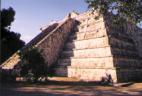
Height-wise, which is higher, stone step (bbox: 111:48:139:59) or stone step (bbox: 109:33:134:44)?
stone step (bbox: 109:33:134:44)

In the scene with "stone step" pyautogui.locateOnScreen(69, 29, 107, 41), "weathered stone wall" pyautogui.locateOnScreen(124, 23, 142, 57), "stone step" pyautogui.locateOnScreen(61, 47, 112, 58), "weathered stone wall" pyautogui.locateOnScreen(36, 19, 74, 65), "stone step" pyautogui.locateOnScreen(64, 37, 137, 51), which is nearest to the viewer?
"stone step" pyautogui.locateOnScreen(61, 47, 112, 58)

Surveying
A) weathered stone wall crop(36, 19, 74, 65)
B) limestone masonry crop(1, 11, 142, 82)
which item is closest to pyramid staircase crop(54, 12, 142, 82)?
limestone masonry crop(1, 11, 142, 82)

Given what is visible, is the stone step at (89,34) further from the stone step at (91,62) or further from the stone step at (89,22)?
the stone step at (91,62)

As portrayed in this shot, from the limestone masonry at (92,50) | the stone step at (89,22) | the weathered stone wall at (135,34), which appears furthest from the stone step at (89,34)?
the weathered stone wall at (135,34)

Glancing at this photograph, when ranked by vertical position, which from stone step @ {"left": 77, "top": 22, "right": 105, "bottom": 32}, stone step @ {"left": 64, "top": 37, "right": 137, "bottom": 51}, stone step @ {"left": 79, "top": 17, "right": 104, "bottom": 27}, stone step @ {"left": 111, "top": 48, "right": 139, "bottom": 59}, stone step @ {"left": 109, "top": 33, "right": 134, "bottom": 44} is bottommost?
stone step @ {"left": 111, "top": 48, "right": 139, "bottom": 59}

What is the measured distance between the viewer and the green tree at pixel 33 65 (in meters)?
19.5

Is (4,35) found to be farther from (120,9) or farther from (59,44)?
(120,9)

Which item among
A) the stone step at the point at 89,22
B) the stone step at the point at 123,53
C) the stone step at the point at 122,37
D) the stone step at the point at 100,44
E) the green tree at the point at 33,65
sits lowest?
the green tree at the point at 33,65

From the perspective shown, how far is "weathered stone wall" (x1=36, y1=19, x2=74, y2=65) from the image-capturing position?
1062 inches

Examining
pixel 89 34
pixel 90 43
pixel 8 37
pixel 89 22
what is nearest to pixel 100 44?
pixel 90 43

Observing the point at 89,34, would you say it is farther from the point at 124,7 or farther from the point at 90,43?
the point at 124,7

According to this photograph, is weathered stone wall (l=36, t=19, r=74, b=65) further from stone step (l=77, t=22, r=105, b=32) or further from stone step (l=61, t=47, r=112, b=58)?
stone step (l=61, t=47, r=112, b=58)

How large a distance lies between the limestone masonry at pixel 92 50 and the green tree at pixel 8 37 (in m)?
2.60

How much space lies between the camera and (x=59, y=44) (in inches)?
1137
